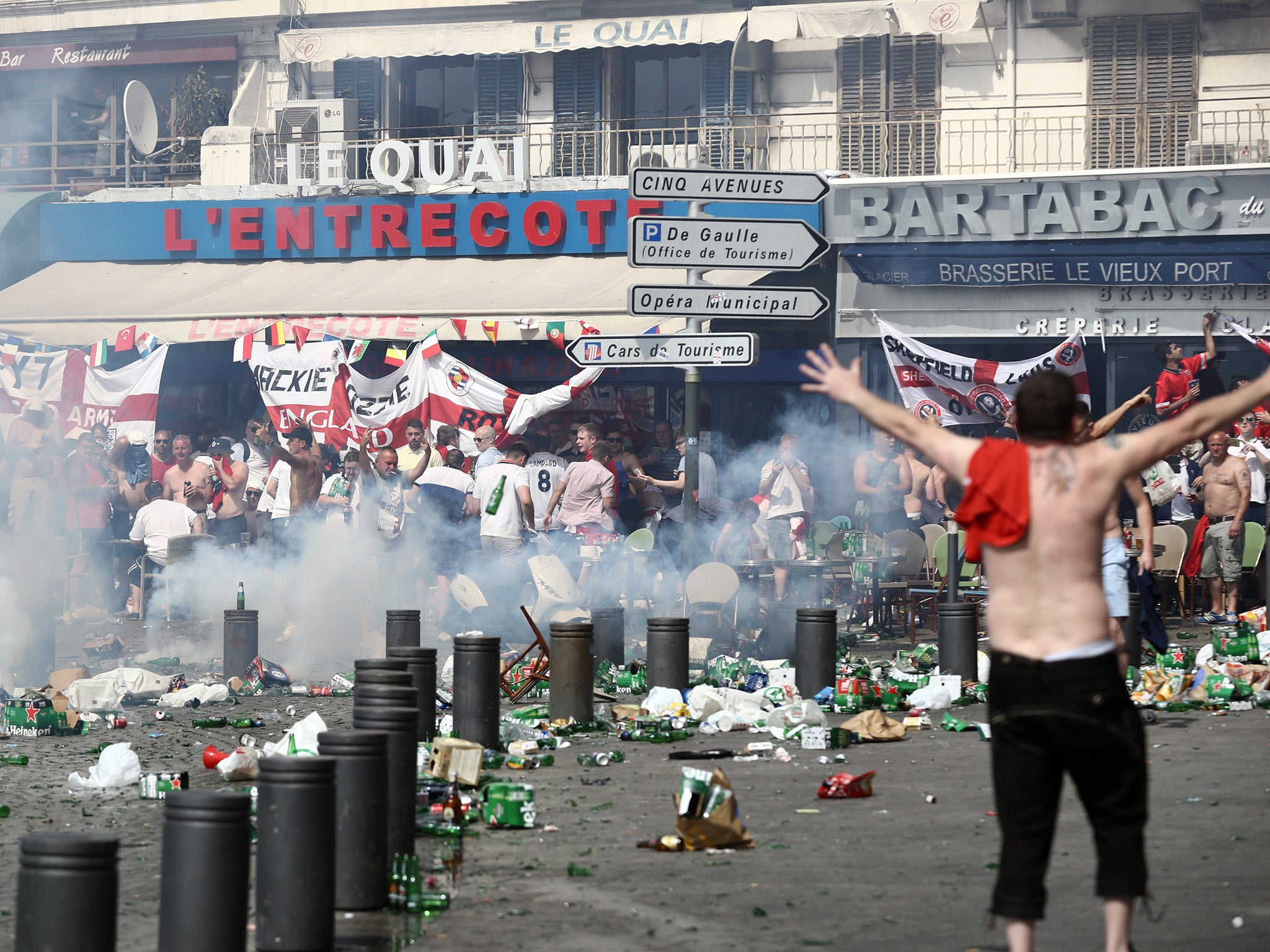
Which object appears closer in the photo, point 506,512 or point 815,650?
point 815,650

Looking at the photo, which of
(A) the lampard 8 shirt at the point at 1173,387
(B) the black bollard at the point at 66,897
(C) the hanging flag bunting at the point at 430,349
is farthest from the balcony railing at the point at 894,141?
(B) the black bollard at the point at 66,897

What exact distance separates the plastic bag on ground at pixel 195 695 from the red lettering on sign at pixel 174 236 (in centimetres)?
1188

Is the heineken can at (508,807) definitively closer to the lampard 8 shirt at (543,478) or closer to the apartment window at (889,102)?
the lampard 8 shirt at (543,478)

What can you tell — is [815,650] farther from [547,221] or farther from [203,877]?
[547,221]

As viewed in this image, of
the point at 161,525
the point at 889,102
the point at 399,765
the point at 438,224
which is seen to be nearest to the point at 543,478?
the point at 161,525

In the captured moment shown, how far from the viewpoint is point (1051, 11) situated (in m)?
20.4

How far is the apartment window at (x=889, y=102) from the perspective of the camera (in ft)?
67.5

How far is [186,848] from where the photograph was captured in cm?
461

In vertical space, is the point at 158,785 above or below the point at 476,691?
below

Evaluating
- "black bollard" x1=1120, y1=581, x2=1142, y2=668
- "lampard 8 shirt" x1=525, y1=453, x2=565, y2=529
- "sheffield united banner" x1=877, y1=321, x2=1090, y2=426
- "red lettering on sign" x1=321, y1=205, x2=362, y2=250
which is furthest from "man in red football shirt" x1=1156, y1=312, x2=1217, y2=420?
"red lettering on sign" x1=321, y1=205, x2=362, y2=250

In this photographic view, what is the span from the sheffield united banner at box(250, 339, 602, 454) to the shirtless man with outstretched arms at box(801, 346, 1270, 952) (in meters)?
12.5

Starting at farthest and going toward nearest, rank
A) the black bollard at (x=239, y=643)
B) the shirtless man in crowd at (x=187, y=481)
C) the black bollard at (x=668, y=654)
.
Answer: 1. the shirtless man in crowd at (x=187, y=481)
2. the black bollard at (x=239, y=643)
3. the black bollard at (x=668, y=654)

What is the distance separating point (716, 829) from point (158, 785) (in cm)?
264

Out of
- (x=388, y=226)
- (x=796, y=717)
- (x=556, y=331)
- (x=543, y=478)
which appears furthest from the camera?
(x=388, y=226)
